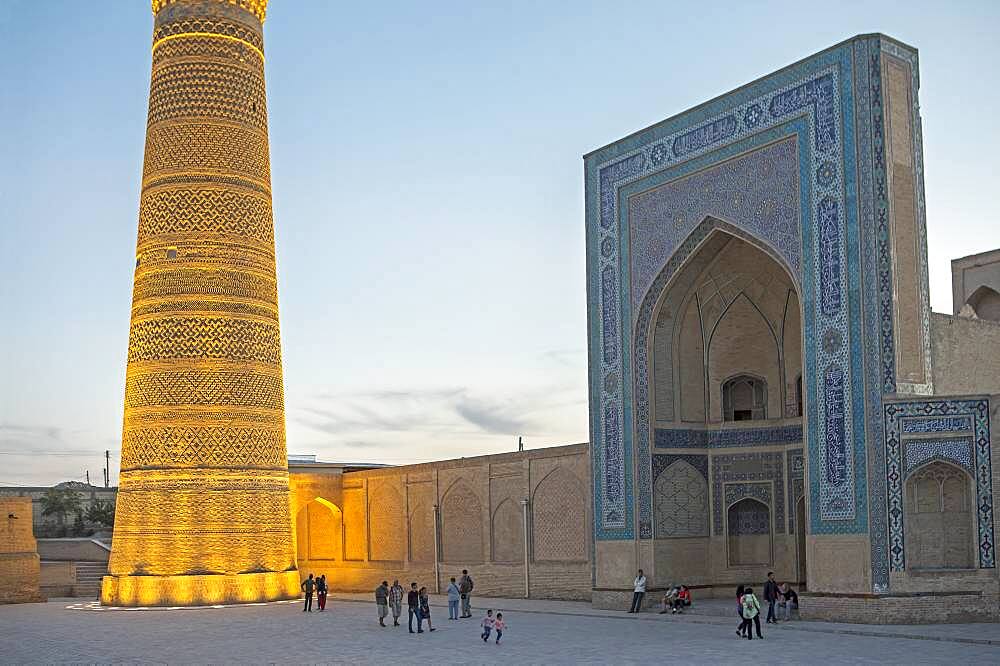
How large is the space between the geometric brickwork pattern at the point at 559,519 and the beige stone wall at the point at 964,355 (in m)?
4.65

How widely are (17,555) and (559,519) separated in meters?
7.53

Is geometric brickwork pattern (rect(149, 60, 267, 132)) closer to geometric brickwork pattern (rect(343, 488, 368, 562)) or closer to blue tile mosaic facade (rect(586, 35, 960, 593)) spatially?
blue tile mosaic facade (rect(586, 35, 960, 593))

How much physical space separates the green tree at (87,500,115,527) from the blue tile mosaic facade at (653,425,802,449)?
21312 mm

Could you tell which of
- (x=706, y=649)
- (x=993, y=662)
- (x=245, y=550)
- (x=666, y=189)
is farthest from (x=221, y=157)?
(x=993, y=662)

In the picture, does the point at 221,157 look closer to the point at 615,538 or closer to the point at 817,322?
the point at 615,538

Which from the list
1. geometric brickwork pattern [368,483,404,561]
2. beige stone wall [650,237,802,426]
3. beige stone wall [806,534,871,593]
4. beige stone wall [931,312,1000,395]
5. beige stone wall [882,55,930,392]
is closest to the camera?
beige stone wall [806,534,871,593]

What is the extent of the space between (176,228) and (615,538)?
6.90m

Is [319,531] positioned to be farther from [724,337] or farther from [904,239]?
[904,239]

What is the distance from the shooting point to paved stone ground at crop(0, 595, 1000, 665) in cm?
852

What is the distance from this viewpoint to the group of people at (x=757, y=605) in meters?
9.47

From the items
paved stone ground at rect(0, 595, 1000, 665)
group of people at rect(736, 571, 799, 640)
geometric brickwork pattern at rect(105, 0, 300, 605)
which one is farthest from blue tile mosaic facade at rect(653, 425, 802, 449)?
geometric brickwork pattern at rect(105, 0, 300, 605)

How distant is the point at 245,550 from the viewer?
1509cm

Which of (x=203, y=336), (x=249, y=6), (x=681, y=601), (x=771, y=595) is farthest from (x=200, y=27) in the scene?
(x=771, y=595)

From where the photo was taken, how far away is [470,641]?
10039 millimetres
